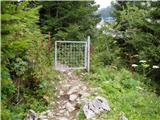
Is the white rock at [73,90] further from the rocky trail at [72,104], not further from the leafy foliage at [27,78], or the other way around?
the leafy foliage at [27,78]

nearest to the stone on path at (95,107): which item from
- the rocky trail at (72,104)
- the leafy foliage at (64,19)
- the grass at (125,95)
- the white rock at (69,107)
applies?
the rocky trail at (72,104)

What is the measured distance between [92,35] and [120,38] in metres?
1.68

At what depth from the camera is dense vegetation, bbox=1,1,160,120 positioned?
559cm

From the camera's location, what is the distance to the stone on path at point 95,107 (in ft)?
26.1

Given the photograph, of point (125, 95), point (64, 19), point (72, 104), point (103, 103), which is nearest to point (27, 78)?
point (72, 104)

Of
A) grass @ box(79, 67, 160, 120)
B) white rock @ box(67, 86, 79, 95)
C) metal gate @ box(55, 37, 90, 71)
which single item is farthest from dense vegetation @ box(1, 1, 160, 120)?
white rock @ box(67, 86, 79, 95)

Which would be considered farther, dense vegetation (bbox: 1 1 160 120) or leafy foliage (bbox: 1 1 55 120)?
leafy foliage (bbox: 1 1 55 120)

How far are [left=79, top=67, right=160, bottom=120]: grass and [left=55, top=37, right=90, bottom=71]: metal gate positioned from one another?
0.59 m

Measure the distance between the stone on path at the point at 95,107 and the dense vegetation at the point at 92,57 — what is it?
0.50ft

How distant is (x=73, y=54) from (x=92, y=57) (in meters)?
0.73

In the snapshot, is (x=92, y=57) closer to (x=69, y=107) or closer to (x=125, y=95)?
(x=125, y=95)

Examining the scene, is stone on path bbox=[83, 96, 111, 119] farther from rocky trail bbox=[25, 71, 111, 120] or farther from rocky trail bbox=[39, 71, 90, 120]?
rocky trail bbox=[39, 71, 90, 120]

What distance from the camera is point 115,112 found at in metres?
8.26

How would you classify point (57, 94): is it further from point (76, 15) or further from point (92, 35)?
point (92, 35)
